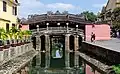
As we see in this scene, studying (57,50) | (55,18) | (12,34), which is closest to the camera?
(12,34)

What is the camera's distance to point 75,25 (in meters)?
58.6

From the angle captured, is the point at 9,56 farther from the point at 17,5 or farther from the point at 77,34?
the point at 77,34

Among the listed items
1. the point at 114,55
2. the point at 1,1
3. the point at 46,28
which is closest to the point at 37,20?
the point at 46,28

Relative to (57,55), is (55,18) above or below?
above

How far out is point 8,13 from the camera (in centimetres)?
4466

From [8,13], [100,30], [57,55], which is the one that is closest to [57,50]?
[100,30]

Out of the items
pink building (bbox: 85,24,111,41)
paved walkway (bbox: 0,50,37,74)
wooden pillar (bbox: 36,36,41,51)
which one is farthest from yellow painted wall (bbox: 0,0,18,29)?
pink building (bbox: 85,24,111,41)

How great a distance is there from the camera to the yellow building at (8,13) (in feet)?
133

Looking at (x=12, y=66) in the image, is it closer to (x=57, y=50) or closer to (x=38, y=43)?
(x=38, y=43)

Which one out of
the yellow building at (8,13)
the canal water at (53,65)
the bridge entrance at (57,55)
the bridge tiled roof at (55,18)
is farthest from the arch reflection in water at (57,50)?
the yellow building at (8,13)

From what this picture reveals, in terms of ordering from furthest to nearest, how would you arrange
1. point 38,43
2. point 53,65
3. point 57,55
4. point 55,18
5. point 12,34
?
point 55,18, point 38,43, point 57,55, point 12,34, point 53,65

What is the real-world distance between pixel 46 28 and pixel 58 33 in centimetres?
232

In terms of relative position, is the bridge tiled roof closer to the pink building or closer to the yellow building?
the pink building

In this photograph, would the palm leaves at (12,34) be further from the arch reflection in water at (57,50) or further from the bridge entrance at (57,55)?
the arch reflection in water at (57,50)
